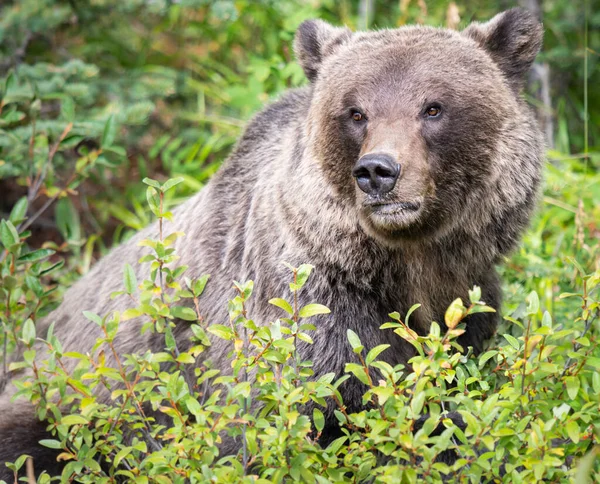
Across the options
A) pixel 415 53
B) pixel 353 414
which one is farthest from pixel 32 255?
pixel 415 53

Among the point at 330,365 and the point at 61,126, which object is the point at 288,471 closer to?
the point at 330,365

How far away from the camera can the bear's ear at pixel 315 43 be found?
4062mm

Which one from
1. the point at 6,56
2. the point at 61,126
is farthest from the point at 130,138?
the point at 61,126

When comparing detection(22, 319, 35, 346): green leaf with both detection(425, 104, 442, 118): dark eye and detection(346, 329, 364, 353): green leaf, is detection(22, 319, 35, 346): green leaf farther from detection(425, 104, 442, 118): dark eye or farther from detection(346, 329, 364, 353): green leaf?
detection(425, 104, 442, 118): dark eye

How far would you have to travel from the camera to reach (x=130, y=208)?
297 inches

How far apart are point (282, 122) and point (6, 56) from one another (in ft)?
10.1

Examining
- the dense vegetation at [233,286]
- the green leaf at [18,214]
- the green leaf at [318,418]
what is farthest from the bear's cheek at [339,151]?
the green leaf at [18,214]

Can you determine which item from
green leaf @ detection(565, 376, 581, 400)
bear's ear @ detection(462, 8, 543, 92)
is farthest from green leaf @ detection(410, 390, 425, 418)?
bear's ear @ detection(462, 8, 543, 92)

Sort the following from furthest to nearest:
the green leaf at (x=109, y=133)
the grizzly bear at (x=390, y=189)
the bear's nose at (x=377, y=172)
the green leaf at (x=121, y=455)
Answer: the green leaf at (x=109, y=133), the grizzly bear at (x=390, y=189), the bear's nose at (x=377, y=172), the green leaf at (x=121, y=455)

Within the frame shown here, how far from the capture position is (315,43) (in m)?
4.09

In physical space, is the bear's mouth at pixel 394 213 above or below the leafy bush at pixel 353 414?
above

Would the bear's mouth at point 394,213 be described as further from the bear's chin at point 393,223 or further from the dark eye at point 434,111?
the dark eye at point 434,111

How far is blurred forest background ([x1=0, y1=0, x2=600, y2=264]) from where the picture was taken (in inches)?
236

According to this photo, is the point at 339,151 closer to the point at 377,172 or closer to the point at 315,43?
the point at 377,172
